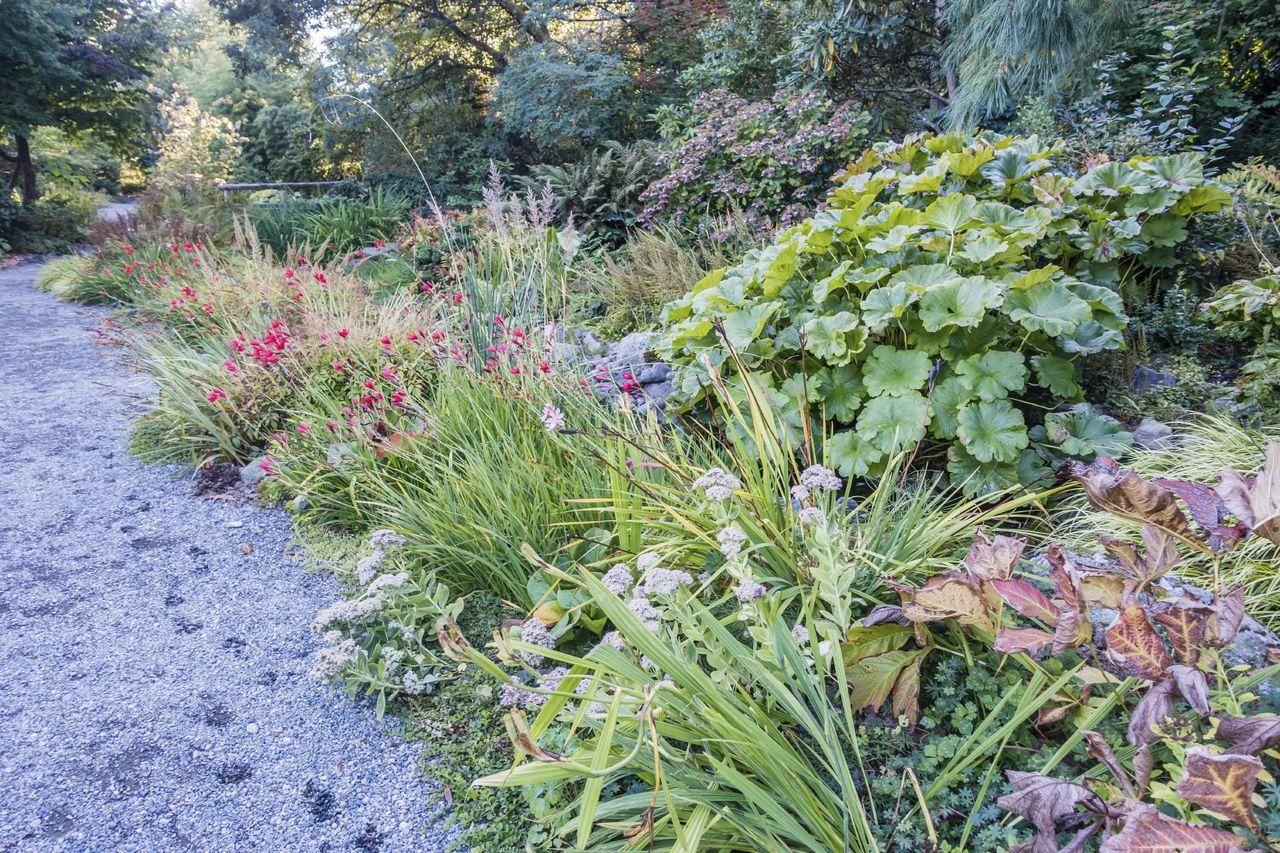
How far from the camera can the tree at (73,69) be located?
11039 mm

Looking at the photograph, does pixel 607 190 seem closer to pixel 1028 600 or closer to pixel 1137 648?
pixel 1028 600

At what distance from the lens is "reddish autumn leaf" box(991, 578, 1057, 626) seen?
3.85ft

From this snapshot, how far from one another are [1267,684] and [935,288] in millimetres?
1296

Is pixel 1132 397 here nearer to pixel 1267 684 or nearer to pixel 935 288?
pixel 935 288

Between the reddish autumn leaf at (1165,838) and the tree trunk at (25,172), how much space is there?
1688 cm

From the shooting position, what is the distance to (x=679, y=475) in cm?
193

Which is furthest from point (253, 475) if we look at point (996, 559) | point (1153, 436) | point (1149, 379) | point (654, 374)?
point (1149, 379)

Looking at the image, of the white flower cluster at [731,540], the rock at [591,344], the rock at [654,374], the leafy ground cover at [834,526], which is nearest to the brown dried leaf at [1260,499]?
the leafy ground cover at [834,526]

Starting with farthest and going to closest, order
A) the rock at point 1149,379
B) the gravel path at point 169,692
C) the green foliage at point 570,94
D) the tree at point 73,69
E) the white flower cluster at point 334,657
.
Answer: the tree at point 73,69 → the green foliage at point 570,94 → the rock at point 1149,379 → the white flower cluster at point 334,657 → the gravel path at point 169,692

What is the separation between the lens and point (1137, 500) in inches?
47.0

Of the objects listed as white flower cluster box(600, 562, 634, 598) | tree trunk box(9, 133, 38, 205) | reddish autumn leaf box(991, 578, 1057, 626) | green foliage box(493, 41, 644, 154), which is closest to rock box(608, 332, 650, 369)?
white flower cluster box(600, 562, 634, 598)

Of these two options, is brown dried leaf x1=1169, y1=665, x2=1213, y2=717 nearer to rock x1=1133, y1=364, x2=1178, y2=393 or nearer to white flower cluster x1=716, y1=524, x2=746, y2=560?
white flower cluster x1=716, y1=524, x2=746, y2=560

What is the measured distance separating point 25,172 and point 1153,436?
56.0 feet

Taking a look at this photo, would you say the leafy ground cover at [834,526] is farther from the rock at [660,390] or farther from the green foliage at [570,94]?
the green foliage at [570,94]
